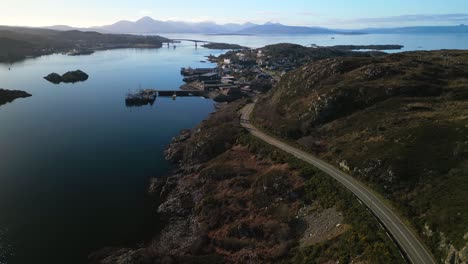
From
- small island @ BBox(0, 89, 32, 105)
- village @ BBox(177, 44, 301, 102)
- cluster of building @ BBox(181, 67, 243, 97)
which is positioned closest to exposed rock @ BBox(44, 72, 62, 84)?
small island @ BBox(0, 89, 32, 105)

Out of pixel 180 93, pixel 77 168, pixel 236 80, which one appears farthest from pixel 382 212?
pixel 236 80

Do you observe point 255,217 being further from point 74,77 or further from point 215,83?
point 74,77

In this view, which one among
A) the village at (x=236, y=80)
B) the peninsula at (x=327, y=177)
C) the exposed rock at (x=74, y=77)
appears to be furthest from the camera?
the exposed rock at (x=74, y=77)

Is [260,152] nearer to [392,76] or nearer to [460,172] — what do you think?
[460,172]

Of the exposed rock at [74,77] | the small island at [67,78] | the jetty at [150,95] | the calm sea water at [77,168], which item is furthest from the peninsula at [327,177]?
the small island at [67,78]

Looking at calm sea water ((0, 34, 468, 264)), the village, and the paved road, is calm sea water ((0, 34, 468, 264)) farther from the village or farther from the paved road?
the paved road

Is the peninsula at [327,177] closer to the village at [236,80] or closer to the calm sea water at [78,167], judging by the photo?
the calm sea water at [78,167]
